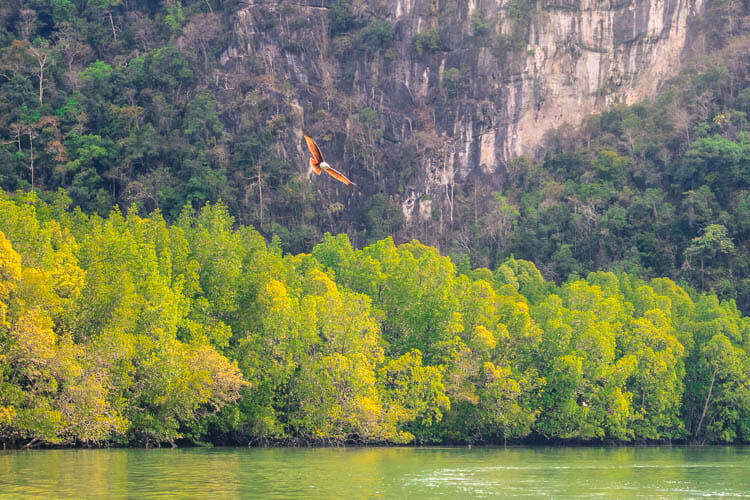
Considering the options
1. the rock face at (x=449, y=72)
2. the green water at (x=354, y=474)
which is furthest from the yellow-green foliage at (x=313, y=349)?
the rock face at (x=449, y=72)

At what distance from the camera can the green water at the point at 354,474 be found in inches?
1261

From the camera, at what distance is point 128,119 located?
10456 cm

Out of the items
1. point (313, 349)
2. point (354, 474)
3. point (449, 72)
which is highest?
point (449, 72)

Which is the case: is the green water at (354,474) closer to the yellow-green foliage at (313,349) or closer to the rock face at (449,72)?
the yellow-green foliage at (313,349)

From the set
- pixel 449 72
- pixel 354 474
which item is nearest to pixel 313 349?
pixel 354 474

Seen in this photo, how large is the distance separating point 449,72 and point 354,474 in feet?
269

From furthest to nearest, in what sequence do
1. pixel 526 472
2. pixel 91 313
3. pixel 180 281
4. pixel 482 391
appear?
pixel 482 391, pixel 180 281, pixel 91 313, pixel 526 472

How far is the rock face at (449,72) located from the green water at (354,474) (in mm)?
64114

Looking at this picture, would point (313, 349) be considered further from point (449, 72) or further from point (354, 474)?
point (449, 72)

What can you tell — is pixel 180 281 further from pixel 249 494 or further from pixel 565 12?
pixel 565 12

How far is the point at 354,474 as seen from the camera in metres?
38.1

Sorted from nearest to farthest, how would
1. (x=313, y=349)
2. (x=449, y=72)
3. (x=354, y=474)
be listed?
(x=354, y=474)
(x=313, y=349)
(x=449, y=72)

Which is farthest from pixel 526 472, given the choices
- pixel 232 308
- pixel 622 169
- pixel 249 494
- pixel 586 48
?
pixel 586 48

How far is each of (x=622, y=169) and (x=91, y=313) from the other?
214ft
